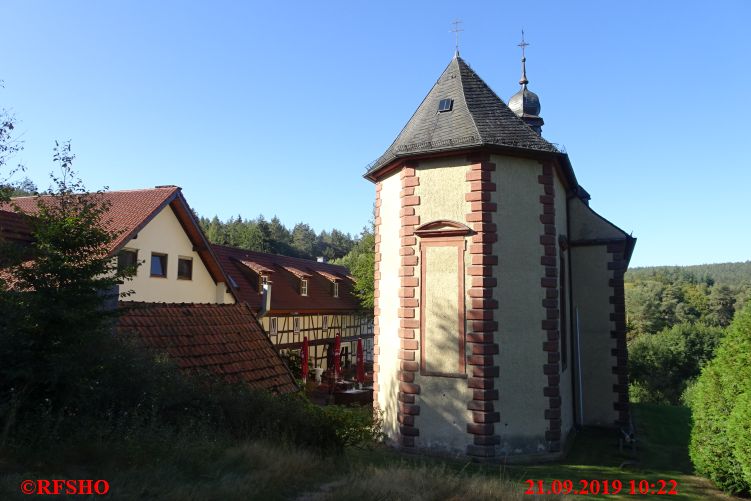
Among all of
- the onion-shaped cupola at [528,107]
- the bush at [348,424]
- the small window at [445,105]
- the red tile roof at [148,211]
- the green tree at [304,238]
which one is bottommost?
the bush at [348,424]

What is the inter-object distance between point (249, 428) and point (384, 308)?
6028 millimetres

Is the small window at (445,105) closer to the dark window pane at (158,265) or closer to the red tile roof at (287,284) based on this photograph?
the dark window pane at (158,265)

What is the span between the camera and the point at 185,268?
20625 mm

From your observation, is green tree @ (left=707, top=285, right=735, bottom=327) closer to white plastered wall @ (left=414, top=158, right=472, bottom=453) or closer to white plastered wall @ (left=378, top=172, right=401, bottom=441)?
white plastered wall @ (left=378, top=172, right=401, bottom=441)

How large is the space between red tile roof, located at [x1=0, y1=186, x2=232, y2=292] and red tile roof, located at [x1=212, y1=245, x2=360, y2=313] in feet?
8.86

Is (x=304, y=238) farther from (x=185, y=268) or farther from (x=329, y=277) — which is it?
(x=185, y=268)

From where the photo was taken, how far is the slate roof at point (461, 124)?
12.2m

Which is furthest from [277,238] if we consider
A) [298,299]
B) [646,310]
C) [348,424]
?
[348,424]

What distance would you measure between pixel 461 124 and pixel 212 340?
7.34 metres

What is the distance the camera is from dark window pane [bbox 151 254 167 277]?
62.1 ft

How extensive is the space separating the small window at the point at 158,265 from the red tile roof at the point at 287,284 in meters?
4.47

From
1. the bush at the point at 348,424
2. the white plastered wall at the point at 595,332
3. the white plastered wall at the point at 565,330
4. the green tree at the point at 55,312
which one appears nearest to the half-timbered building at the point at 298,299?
the white plastered wall at the point at 565,330

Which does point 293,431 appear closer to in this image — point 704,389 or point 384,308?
point 384,308

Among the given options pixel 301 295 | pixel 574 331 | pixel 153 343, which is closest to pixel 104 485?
pixel 153 343
